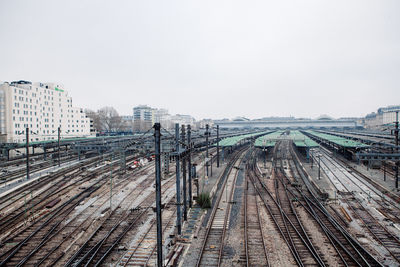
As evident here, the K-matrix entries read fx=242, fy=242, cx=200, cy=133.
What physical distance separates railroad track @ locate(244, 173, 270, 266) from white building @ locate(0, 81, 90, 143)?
129 feet

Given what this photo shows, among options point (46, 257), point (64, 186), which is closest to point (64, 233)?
point (46, 257)

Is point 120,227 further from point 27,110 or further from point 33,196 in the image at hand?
point 27,110

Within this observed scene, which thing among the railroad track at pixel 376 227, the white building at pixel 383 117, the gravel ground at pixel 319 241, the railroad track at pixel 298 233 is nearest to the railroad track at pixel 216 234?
the railroad track at pixel 298 233

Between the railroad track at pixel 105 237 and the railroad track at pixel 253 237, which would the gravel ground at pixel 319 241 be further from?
the railroad track at pixel 105 237

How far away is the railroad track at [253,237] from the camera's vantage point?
9.97m

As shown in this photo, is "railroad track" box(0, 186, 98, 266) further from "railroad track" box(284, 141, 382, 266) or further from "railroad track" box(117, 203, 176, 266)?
"railroad track" box(284, 141, 382, 266)

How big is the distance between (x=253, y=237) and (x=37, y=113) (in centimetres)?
5795

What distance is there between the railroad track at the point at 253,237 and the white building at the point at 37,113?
129 ft

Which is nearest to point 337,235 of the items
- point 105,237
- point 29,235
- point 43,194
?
point 105,237

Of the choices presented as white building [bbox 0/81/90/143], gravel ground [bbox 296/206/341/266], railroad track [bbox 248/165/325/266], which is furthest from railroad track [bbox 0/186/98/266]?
white building [bbox 0/81/90/143]

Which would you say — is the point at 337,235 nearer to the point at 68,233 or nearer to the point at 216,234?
the point at 216,234

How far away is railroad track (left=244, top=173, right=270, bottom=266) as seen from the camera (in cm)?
997

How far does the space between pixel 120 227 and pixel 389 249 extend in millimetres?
12894

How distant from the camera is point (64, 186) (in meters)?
21.7
